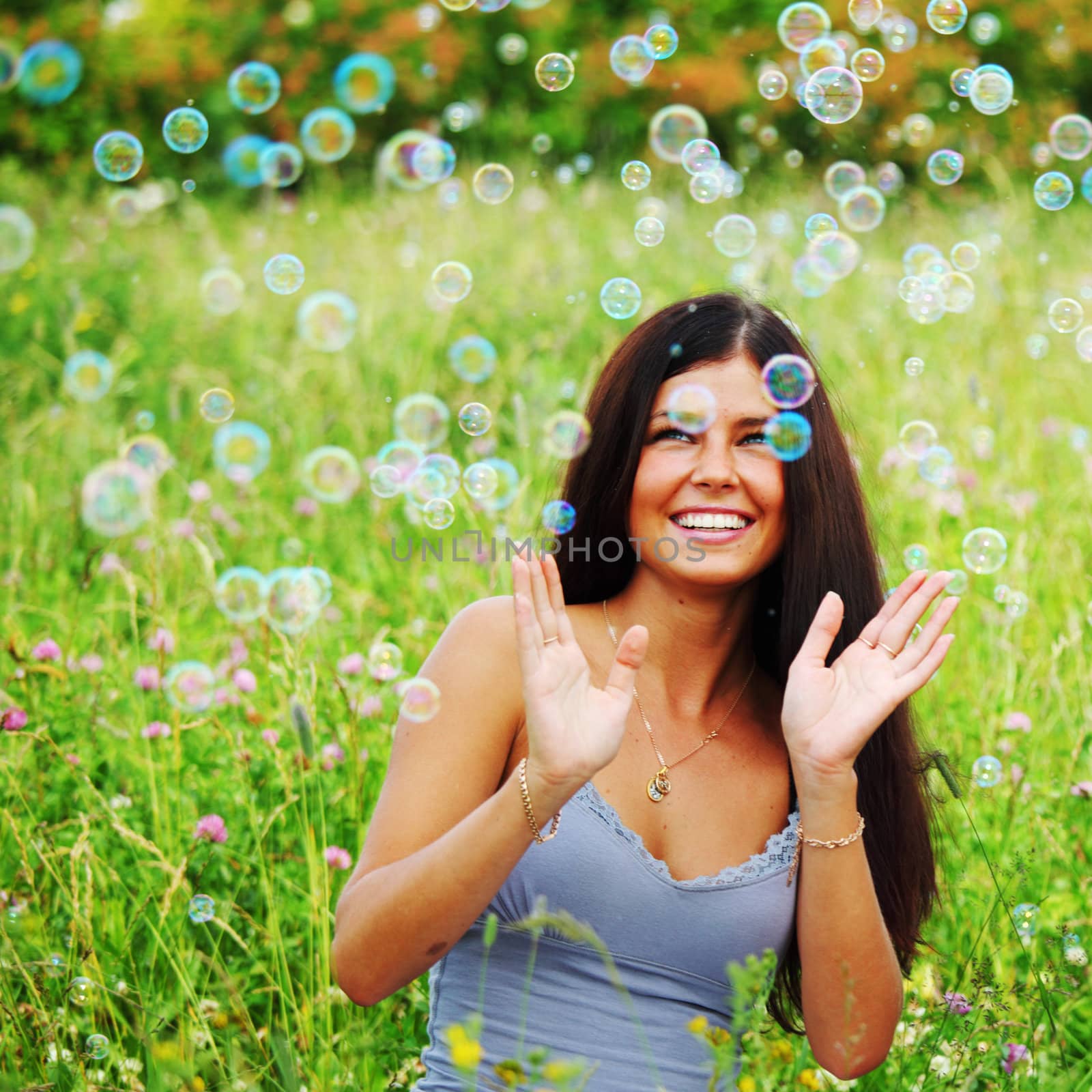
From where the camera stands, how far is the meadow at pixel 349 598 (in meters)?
1.98

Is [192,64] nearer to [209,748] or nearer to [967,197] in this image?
[967,197]

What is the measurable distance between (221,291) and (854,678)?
381 centimetres

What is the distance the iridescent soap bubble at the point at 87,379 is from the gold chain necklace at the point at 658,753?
2714mm

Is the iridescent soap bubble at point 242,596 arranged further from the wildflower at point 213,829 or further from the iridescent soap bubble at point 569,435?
the iridescent soap bubble at point 569,435

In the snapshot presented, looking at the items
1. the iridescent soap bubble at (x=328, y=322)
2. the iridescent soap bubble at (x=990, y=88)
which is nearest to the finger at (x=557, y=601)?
the iridescent soap bubble at (x=328, y=322)

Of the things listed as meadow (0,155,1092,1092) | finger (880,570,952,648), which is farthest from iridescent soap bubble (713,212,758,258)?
finger (880,570,952,648)

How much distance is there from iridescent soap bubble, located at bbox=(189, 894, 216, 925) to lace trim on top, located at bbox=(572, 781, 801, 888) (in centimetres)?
62

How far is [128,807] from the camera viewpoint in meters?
2.41

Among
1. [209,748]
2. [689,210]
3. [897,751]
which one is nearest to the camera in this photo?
[897,751]

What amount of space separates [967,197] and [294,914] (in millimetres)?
6846

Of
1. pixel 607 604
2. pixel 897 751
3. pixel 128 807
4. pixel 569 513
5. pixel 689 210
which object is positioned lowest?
pixel 128 807

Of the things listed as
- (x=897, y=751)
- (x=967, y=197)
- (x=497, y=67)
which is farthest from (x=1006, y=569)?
(x=497, y=67)

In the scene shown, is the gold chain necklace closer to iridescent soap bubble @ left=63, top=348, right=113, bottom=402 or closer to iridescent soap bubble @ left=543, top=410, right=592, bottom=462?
iridescent soap bubble @ left=543, top=410, right=592, bottom=462

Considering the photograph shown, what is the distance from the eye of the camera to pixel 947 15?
3.37 meters
